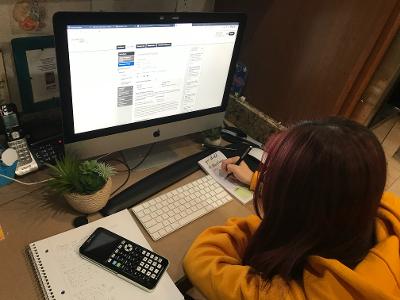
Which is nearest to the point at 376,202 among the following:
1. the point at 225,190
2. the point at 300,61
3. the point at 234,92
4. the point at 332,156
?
the point at 332,156

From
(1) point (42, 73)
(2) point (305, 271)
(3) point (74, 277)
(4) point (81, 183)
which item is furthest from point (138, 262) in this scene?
(1) point (42, 73)

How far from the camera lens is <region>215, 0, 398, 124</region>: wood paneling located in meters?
0.88

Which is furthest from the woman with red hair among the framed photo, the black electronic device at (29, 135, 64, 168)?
the framed photo

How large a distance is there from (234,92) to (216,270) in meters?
0.81

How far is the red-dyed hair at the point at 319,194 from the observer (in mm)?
545

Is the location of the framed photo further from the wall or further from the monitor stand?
the monitor stand

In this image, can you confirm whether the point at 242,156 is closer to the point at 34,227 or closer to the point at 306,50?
the point at 306,50

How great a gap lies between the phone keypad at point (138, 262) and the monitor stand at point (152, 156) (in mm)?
327

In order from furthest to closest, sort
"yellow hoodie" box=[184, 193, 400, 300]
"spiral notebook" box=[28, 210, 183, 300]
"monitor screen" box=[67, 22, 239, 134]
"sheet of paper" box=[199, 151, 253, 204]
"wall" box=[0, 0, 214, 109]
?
"sheet of paper" box=[199, 151, 253, 204], "wall" box=[0, 0, 214, 109], "monitor screen" box=[67, 22, 239, 134], "spiral notebook" box=[28, 210, 183, 300], "yellow hoodie" box=[184, 193, 400, 300]

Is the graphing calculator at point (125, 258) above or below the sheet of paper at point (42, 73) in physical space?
below

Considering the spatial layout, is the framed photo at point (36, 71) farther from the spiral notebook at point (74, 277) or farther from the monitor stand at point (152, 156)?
the spiral notebook at point (74, 277)

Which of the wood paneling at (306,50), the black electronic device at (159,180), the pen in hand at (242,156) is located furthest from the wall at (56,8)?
the pen in hand at (242,156)

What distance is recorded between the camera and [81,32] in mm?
709

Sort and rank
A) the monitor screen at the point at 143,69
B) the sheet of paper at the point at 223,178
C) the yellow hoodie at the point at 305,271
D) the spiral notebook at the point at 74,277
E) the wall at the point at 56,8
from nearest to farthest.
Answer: the yellow hoodie at the point at 305,271 → the spiral notebook at the point at 74,277 → the monitor screen at the point at 143,69 → the wall at the point at 56,8 → the sheet of paper at the point at 223,178
